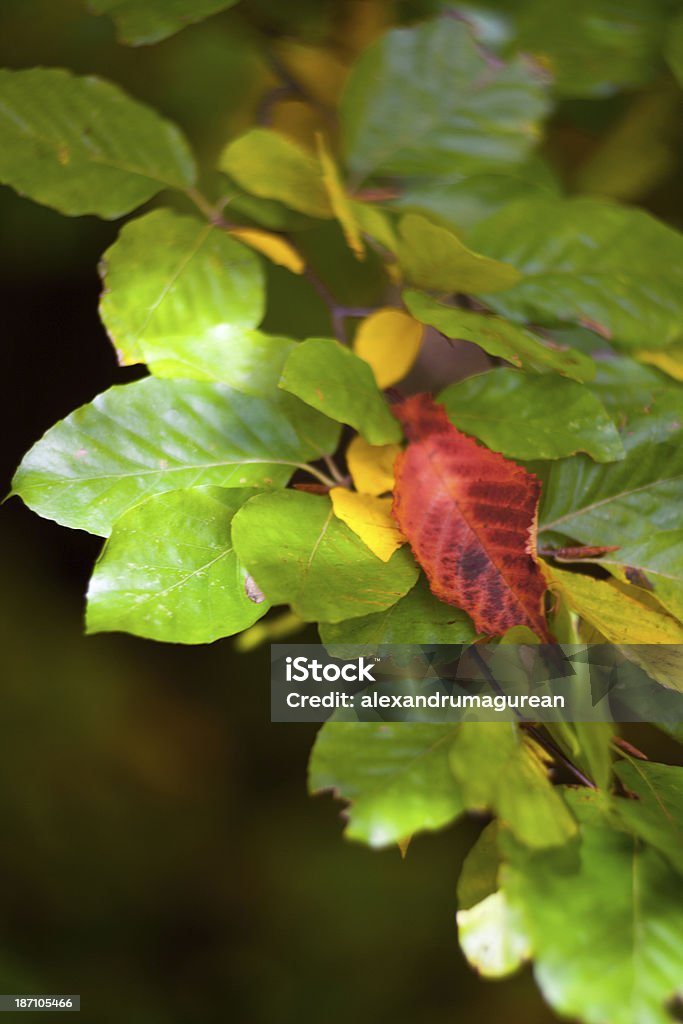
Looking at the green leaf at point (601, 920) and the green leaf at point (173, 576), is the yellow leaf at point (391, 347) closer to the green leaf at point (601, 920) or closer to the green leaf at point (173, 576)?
the green leaf at point (173, 576)

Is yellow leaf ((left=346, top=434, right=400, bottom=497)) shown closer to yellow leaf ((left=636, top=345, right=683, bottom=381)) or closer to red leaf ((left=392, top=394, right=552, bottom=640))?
red leaf ((left=392, top=394, right=552, bottom=640))

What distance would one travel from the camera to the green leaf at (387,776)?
0.28 m

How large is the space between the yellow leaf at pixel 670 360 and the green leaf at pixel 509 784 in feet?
0.93

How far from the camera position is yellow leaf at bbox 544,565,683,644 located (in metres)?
0.34

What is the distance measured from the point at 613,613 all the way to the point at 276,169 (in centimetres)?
32

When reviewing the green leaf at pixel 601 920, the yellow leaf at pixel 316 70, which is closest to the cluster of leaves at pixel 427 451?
the green leaf at pixel 601 920

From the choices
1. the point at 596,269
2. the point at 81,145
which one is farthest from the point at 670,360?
the point at 81,145

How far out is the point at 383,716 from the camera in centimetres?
32

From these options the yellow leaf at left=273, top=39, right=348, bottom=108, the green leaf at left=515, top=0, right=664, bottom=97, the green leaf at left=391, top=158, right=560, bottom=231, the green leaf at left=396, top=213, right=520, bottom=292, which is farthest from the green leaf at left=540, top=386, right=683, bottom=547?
the yellow leaf at left=273, top=39, right=348, bottom=108

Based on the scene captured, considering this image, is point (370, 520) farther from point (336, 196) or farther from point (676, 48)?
point (676, 48)

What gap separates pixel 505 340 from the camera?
37cm

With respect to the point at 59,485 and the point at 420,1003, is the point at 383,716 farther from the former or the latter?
the point at 420,1003

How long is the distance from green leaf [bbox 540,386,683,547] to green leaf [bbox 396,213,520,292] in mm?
102

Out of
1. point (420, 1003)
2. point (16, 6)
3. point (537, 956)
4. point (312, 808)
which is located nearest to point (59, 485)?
point (537, 956)
